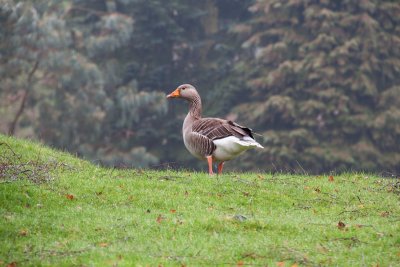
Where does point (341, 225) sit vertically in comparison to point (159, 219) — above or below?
above

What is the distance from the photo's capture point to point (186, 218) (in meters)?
11.6

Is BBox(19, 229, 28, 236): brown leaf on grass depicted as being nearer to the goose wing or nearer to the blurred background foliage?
the goose wing

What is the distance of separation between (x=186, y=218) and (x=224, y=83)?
104 feet

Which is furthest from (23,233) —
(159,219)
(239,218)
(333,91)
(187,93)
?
(333,91)

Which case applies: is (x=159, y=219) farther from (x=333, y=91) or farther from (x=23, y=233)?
(x=333, y=91)

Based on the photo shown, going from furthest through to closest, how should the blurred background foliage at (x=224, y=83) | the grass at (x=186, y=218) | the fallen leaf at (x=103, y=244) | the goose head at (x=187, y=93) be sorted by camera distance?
the blurred background foliage at (x=224, y=83) → the goose head at (x=187, y=93) → the fallen leaf at (x=103, y=244) → the grass at (x=186, y=218)

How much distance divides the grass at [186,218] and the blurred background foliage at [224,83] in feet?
65.8

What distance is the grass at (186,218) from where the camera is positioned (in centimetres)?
995

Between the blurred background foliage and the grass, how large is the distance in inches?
790

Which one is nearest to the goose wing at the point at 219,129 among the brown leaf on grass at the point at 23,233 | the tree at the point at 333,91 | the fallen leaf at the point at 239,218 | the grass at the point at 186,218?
the grass at the point at 186,218

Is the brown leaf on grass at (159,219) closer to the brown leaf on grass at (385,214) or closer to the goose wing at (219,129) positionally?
the brown leaf on grass at (385,214)

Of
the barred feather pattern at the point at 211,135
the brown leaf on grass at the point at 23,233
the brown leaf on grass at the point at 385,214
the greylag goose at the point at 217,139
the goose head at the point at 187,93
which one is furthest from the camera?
the goose head at the point at 187,93

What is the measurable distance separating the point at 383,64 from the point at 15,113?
1765 cm

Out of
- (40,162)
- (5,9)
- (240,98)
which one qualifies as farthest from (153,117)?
(40,162)
